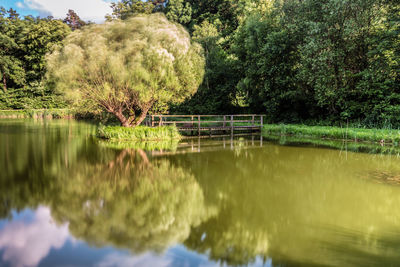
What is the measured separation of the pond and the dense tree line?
934cm

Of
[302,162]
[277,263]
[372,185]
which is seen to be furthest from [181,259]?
[302,162]

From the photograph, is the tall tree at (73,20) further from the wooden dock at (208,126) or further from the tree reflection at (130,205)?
the tree reflection at (130,205)

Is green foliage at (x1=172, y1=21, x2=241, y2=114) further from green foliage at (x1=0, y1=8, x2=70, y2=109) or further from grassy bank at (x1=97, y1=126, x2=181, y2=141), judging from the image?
green foliage at (x1=0, y1=8, x2=70, y2=109)

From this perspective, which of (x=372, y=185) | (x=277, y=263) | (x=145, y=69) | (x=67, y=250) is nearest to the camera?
(x=277, y=263)

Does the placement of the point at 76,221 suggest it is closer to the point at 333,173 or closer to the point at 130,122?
the point at 333,173

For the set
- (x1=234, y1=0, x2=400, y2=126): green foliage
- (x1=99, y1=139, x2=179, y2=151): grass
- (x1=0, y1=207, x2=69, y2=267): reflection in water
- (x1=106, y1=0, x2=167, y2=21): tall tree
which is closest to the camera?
(x1=0, y1=207, x2=69, y2=267): reflection in water

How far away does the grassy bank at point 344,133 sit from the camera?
1572cm

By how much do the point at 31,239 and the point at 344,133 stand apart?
54.7ft

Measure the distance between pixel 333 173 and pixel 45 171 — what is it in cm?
875

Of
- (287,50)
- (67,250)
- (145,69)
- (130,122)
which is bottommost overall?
(67,250)

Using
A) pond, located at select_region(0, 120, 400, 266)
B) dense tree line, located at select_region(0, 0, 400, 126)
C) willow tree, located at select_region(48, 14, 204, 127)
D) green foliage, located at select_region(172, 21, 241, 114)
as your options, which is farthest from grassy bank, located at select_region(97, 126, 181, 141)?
green foliage, located at select_region(172, 21, 241, 114)

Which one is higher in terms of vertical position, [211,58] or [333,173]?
[211,58]

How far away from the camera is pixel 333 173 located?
9.29 metres

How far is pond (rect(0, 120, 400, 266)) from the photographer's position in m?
4.40
